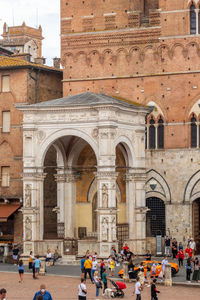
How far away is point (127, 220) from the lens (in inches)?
1874

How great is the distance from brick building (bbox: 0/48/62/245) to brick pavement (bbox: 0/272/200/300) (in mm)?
11585

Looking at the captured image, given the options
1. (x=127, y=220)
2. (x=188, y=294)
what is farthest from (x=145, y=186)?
(x=188, y=294)

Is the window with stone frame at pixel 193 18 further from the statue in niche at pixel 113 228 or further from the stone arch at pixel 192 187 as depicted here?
the statue in niche at pixel 113 228

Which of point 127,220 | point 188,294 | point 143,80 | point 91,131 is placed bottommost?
point 188,294

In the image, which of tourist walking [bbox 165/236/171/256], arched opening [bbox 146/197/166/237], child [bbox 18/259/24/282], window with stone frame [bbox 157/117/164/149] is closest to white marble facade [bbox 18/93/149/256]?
tourist walking [bbox 165/236/171/256]

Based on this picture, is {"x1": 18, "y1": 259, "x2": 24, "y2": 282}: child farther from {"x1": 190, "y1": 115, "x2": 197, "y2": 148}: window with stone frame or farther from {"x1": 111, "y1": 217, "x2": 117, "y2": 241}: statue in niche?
{"x1": 190, "y1": 115, "x2": 197, "y2": 148}: window with stone frame

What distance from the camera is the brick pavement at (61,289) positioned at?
35250mm

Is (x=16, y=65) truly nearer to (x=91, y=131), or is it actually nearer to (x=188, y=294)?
(x=91, y=131)

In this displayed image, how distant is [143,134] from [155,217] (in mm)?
5242

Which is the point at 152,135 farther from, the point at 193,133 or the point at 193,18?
the point at 193,18

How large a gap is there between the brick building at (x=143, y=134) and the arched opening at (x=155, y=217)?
0.06 meters

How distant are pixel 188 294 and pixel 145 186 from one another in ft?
47.8

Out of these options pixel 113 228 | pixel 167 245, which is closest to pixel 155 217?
pixel 167 245

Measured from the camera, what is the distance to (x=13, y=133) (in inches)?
2095
